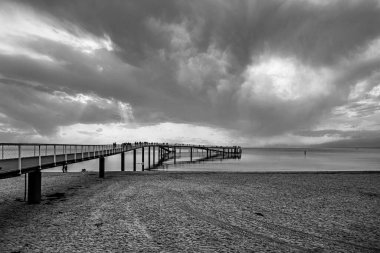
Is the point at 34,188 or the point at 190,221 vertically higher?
the point at 34,188

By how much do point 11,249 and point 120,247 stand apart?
294 centimetres

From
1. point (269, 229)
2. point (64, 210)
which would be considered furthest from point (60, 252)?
point (269, 229)

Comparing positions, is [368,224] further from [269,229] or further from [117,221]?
[117,221]

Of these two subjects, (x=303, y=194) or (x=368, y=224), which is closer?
(x=368, y=224)

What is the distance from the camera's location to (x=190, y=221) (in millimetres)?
9977

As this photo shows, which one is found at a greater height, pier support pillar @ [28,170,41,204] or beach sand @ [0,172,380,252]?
pier support pillar @ [28,170,41,204]

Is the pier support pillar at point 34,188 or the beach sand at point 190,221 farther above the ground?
the pier support pillar at point 34,188

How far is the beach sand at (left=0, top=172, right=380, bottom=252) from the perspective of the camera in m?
7.69

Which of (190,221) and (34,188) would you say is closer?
(190,221)

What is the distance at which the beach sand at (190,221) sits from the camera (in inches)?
303

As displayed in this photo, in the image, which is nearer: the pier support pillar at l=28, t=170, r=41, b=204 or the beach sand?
the beach sand

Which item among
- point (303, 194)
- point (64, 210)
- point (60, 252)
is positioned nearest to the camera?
point (60, 252)

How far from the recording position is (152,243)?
25.4 ft

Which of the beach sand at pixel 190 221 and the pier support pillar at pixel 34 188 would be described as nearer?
the beach sand at pixel 190 221
